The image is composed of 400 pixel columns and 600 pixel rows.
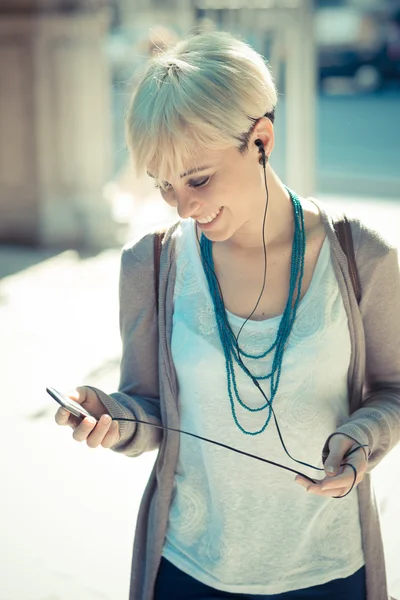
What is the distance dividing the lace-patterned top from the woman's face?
20 cm

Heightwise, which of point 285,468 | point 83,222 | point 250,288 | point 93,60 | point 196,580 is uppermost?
point 250,288

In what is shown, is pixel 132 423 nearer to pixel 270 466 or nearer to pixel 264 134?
pixel 270 466

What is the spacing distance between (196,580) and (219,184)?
2.58 feet

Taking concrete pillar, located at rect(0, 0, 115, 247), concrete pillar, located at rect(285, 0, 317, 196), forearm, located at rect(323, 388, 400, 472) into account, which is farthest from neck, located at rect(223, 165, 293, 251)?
concrete pillar, located at rect(0, 0, 115, 247)

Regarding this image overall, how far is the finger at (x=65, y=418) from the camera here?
173cm

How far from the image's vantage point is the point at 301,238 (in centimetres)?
194

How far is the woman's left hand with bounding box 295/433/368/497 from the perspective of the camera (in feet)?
5.37

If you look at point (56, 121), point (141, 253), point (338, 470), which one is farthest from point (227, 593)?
point (56, 121)

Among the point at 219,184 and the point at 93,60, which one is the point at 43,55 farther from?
the point at 219,184

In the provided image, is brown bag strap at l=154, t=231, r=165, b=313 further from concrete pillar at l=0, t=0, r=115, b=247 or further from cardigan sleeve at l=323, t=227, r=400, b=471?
concrete pillar at l=0, t=0, r=115, b=247

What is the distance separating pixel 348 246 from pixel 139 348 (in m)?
0.49

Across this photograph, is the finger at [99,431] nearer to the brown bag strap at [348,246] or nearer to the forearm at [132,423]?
the forearm at [132,423]

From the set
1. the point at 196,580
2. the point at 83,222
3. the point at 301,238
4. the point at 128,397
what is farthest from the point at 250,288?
the point at 83,222

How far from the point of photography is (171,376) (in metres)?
1.93
